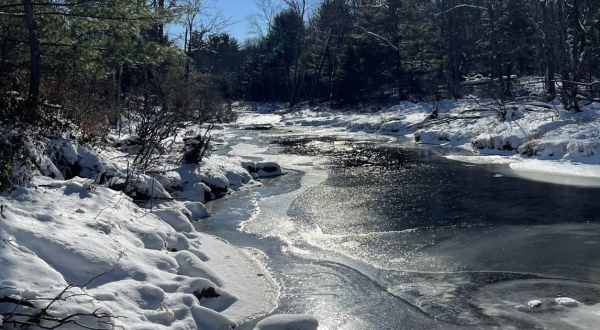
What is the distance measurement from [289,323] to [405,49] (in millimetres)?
41152

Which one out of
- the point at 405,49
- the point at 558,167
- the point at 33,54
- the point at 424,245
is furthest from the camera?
the point at 405,49

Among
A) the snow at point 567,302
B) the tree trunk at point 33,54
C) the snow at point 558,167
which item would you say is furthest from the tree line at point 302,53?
the snow at point 567,302

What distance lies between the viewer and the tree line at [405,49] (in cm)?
3634

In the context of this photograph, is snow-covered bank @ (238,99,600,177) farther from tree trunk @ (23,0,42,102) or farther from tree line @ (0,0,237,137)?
tree trunk @ (23,0,42,102)

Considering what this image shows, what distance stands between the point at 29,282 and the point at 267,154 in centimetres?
1641

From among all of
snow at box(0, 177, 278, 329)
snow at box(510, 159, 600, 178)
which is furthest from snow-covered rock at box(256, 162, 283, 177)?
snow at box(0, 177, 278, 329)

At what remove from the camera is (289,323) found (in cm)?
531

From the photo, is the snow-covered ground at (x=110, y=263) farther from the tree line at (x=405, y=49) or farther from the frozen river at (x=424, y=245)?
the tree line at (x=405, y=49)

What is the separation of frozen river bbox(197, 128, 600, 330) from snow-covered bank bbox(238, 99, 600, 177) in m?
2.30

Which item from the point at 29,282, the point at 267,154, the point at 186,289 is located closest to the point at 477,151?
the point at 267,154

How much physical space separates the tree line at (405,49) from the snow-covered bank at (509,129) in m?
4.35

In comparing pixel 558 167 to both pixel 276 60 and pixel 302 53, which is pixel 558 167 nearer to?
pixel 302 53

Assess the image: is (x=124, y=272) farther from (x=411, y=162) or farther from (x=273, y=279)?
(x=411, y=162)

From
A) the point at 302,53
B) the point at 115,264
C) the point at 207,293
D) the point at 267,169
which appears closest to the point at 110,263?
the point at 115,264
